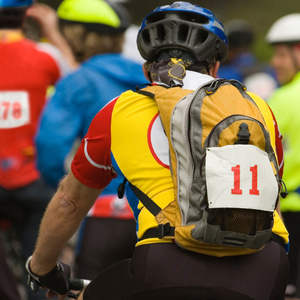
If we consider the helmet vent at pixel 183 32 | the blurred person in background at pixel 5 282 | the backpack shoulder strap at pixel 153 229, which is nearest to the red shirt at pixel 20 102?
the blurred person in background at pixel 5 282

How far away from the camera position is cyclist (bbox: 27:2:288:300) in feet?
7.28

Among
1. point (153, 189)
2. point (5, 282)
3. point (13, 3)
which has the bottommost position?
point (5, 282)

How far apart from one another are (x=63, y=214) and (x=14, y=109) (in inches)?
104

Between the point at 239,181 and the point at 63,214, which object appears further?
the point at 63,214

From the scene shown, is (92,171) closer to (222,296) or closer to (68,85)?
(222,296)

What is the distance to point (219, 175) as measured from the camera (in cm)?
211

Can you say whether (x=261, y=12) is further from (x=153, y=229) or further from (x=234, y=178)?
(x=234, y=178)

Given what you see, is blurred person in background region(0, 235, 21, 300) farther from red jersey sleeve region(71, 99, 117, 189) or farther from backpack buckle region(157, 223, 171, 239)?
backpack buckle region(157, 223, 171, 239)

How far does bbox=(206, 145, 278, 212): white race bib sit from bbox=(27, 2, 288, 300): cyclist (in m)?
0.25

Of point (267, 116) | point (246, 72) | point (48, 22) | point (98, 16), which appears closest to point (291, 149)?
point (98, 16)

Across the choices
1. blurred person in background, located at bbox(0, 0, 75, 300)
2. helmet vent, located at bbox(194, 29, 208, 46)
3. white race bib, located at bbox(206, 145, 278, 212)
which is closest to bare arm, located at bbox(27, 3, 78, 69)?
blurred person in background, located at bbox(0, 0, 75, 300)

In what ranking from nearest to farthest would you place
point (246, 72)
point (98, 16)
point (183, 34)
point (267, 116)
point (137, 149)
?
point (137, 149) < point (267, 116) < point (183, 34) < point (98, 16) < point (246, 72)

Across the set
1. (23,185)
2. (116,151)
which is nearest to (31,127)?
(23,185)

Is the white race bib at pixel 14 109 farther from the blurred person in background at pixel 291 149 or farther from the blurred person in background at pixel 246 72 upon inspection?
the blurred person in background at pixel 246 72
